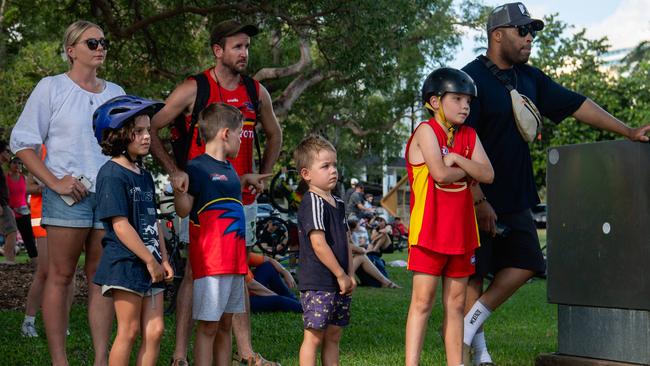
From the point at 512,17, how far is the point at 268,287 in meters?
5.04

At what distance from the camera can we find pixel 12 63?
1126 inches

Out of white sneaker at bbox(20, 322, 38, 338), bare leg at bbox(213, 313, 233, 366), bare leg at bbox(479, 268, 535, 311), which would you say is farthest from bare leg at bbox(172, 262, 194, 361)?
white sneaker at bbox(20, 322, 38, 338)

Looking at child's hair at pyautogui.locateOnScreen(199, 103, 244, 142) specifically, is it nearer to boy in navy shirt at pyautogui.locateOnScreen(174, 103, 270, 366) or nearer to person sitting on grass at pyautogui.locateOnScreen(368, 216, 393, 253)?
boy in navy shirt at pyautogui.locateOnScreen(174, 103, 270, 366)

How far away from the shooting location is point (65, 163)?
18.6 ft

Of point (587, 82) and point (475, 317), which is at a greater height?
point (587, 82)

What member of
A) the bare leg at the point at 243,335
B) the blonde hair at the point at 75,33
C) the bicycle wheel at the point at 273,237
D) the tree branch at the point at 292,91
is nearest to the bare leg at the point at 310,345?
the bare leg at the point at 243,335

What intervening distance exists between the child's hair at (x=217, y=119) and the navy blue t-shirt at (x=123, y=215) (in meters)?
0.61

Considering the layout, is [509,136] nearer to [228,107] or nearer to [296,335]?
[228,107]

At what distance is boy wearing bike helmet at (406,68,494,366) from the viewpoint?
209 inches

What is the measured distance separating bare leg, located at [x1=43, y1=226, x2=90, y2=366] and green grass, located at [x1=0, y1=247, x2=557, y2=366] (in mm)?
929

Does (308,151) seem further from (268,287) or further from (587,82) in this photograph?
(587,82)

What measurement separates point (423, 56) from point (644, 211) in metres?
31.0

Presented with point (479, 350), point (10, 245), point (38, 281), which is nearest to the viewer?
point (479, 350)

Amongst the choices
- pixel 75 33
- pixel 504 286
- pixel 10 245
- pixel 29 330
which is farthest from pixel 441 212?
pixel 10 245
